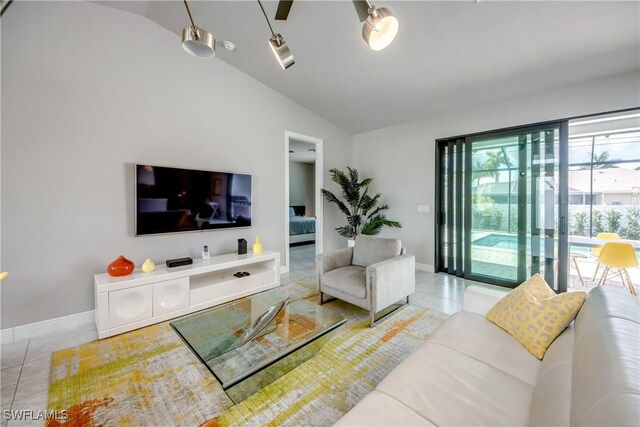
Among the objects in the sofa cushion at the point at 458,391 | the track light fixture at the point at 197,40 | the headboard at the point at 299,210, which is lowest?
the sofa cushion at the point at 458,391

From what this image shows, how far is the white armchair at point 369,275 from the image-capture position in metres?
2.38

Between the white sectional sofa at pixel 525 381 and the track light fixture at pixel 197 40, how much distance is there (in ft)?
8.06

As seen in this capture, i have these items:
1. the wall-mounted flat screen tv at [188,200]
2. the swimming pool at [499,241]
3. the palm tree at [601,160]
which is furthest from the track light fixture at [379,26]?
the palm tree at [601,160]

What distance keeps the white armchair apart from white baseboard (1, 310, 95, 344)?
242 cm

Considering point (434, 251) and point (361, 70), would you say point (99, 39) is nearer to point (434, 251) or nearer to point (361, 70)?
point (361, 70)

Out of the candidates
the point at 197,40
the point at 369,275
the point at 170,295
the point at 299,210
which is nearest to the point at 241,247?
the point at 170,295

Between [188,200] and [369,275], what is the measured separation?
234 cm

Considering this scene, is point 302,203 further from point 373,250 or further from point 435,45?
point 435,45

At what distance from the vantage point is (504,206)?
3574 millimetres

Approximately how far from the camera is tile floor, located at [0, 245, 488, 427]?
5.05 feet

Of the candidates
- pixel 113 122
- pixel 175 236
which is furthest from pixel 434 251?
pixel 113 122

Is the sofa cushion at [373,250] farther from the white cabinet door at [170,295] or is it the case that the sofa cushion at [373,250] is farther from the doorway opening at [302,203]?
the white cabinet door at [170,295]

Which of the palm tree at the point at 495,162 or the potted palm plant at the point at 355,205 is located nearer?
the palm tree at the point at 495,162

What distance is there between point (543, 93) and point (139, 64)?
492 centimetres
